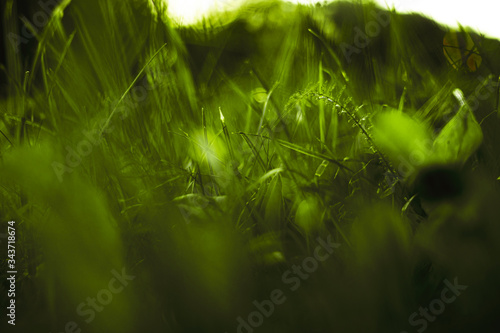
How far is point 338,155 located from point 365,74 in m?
0.15

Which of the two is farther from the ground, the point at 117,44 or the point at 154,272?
the point at 117,44

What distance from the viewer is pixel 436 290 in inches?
11.4

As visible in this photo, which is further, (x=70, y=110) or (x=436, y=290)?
(x=70, y=110)

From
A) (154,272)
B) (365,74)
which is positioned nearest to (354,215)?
(154,272)

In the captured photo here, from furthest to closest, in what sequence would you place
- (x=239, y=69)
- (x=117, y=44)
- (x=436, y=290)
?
(x=239, y=69) → (x=117, y=44) → (x=436, y=290)

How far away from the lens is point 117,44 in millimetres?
441

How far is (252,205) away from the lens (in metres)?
0.36

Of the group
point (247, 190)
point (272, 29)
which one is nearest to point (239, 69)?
point (272, 29)

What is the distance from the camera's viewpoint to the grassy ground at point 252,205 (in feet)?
0.95

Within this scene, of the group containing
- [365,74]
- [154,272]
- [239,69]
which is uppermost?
[239,69]

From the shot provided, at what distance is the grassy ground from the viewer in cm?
29

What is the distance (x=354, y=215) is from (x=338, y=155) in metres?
0.13

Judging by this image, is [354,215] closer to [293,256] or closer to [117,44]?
[293,256]

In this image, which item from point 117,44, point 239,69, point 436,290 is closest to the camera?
point 436,290
